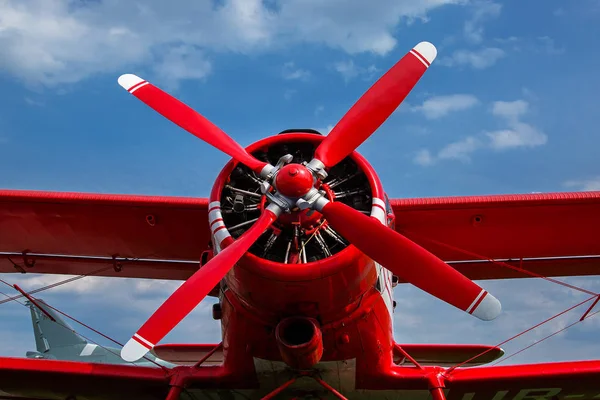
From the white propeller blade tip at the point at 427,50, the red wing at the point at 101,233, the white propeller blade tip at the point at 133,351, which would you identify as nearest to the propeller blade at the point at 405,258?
the white propeller blade tip at the point at 133,351

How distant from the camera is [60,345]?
18859mm

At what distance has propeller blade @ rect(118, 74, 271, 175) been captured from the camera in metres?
7.58

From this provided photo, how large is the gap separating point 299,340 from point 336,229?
1.38 meters

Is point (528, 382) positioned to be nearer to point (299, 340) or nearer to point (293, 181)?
point (299, 340)

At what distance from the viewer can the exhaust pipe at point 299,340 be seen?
7.10 meters

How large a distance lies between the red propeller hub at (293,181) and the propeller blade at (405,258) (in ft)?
1.03

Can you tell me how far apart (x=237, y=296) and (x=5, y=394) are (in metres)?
4.23

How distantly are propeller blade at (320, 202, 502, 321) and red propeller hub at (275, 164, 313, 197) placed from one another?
31 centimetres

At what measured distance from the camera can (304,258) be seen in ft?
22.7

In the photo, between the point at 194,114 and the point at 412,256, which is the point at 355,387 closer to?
the point at 412,256

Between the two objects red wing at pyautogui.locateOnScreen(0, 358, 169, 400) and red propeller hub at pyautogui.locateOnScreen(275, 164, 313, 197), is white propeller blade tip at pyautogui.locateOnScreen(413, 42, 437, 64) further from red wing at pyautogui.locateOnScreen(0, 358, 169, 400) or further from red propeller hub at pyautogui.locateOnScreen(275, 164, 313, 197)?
red wing at pyautogui.locateOnScreen(0, 358, 169, 400)


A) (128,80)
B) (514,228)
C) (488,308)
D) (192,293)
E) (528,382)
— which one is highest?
→ (128,80)

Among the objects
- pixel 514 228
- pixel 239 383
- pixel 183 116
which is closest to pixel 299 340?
pixel 239 383

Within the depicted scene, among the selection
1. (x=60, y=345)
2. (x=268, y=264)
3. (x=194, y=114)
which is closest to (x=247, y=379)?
(x=268, y=264)
